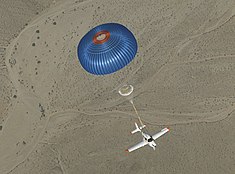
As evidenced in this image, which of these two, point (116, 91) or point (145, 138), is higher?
point (116, 91)

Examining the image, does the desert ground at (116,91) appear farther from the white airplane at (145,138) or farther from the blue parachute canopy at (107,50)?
the blue parachute canopy at (107,50)

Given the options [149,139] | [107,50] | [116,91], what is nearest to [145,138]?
[149,139]

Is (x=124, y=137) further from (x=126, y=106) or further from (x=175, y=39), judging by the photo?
(x=175, y=39)

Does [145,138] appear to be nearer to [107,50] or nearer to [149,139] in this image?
[149,139]

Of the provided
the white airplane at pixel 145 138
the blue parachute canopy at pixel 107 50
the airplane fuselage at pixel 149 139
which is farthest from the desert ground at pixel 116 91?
the blue parachute canopy at pixel 107 50

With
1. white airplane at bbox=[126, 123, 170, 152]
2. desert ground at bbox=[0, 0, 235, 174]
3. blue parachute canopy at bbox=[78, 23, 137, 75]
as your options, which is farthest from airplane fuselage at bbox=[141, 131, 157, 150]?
blue parachute canopy at bbox=[78, 23, 137, 75]

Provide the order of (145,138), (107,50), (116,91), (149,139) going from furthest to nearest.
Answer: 1. (116,91)
2. (145,138)
3. (149,139)
4. (107,50)

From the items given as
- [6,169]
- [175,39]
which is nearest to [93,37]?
[175,39]
